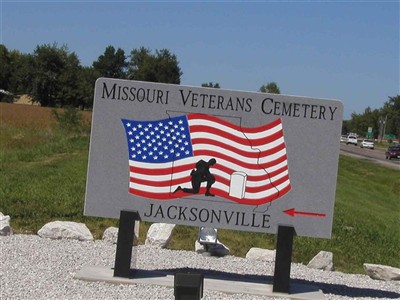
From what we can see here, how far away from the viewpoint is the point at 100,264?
366 inches

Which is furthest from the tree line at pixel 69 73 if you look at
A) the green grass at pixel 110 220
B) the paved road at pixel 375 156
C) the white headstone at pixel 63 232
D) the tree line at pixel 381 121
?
the white headstone at pixel 63 232

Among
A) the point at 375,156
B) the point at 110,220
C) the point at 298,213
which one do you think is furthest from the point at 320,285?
the point at 375,156

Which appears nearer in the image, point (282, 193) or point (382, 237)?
point (282, 193)

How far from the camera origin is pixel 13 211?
42.1ft

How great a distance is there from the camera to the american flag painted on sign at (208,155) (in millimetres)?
8383

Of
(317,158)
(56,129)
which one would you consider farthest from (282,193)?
(56,129)

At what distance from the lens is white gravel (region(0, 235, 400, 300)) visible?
304 inches

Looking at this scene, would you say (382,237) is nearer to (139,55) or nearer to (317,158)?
(317,158)

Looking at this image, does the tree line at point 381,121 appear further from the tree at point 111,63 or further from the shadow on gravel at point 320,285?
the shadow on gravel at point 320,285

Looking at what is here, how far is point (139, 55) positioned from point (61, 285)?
94106 millimetres

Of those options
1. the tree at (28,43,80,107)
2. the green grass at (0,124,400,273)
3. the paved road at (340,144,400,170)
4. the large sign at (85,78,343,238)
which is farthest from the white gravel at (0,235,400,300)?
the tree at (28,43,80,107)

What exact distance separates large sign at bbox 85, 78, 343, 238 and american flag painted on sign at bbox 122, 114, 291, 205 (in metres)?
0.01

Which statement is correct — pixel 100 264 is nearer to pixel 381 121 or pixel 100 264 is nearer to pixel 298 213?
pixel 298 213

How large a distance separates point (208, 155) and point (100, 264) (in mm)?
1928
